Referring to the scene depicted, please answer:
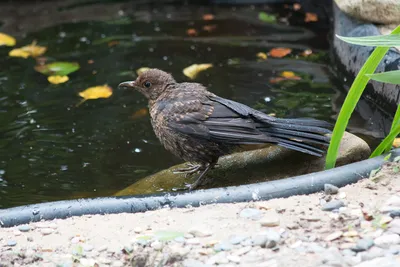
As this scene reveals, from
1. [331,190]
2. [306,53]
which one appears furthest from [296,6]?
[331,190]

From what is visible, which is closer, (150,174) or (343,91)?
(150,174)

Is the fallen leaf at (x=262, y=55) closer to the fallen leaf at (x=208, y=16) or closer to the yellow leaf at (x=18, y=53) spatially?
the fallen leaf at (x=208, y=16)

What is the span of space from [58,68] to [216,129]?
10.6ft

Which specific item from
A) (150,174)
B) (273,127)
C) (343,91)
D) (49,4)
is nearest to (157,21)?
(49,4)

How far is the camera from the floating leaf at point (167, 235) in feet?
11.1

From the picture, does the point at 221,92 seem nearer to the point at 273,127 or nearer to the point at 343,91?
the point at 343,91

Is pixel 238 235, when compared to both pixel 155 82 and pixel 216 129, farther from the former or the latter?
pixel 155 82

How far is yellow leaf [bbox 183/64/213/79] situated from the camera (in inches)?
280

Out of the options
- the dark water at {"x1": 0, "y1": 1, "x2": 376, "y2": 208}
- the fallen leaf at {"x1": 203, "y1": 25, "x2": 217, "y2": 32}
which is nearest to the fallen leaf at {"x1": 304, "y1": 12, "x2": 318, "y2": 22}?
the dark water at {"x1": 0, "y1": 1, "x2": 376, "y2": 208}

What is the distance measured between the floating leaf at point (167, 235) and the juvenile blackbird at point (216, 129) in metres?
1.22

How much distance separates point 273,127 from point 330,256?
1.58 m

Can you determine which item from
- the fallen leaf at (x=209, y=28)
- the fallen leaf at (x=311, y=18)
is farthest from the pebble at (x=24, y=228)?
the fallen leaf at (x=311, y=18)

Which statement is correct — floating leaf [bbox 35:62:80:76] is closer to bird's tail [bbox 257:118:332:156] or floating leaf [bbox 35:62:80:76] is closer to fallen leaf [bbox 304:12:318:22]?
fallen leaf [bbox 304:12:318:22]

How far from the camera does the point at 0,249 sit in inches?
136
